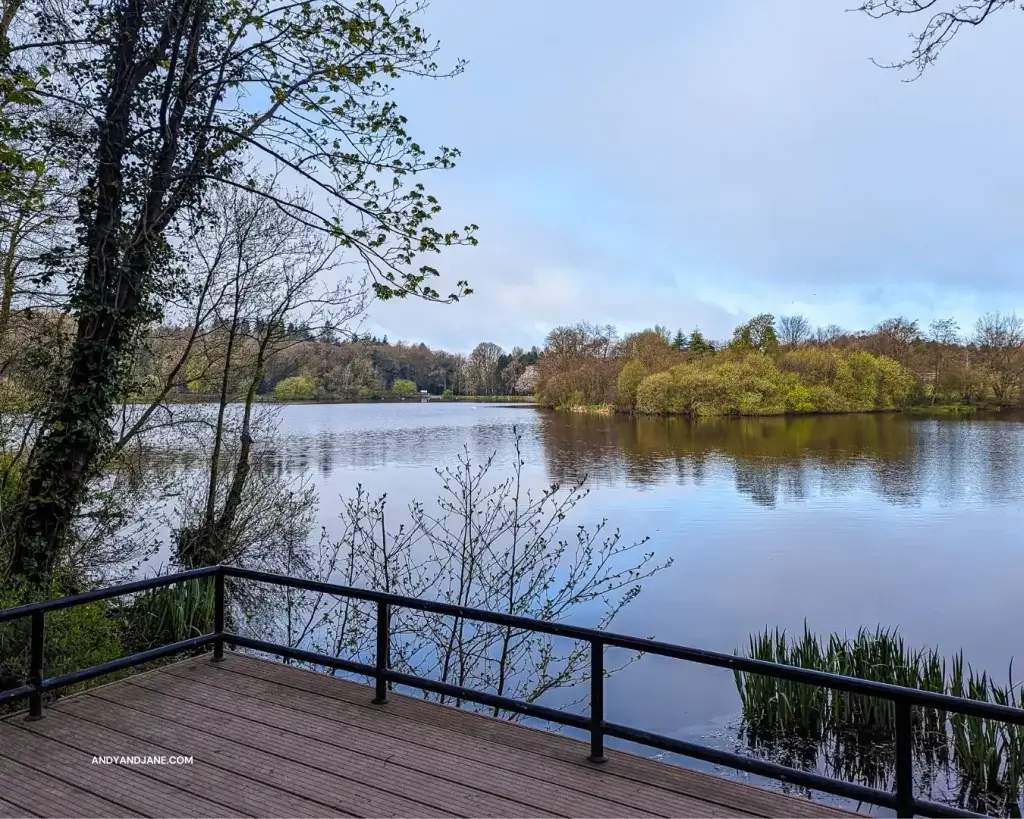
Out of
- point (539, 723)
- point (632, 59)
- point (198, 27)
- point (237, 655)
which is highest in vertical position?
point (632, 59)

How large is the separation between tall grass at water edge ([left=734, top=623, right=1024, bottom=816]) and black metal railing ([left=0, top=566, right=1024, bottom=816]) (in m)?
3.28

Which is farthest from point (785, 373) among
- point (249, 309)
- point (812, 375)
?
point (249, 309)

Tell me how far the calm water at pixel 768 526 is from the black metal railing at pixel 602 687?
2.94 meters

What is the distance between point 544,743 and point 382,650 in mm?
875

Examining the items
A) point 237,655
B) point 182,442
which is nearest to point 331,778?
point 237,655

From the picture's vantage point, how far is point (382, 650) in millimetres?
3207

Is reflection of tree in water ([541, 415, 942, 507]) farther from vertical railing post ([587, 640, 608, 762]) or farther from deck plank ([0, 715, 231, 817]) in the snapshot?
deck plank ([0, 715, 231, 817])

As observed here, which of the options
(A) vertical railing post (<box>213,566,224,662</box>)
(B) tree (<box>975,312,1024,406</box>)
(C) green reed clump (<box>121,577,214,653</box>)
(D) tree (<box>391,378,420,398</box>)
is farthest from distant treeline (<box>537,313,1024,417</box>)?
(A) vertical railing post (<box>213,566,224,662</box>)

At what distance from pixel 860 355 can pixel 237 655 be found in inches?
2141

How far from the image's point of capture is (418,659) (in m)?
7.52

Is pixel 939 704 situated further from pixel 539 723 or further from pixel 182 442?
pixel 182 442

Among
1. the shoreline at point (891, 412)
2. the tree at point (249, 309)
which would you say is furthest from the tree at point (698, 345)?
the tree at point (249, 309)

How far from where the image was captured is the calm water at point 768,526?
857 centimetres

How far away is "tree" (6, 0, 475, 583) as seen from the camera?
471 cm
